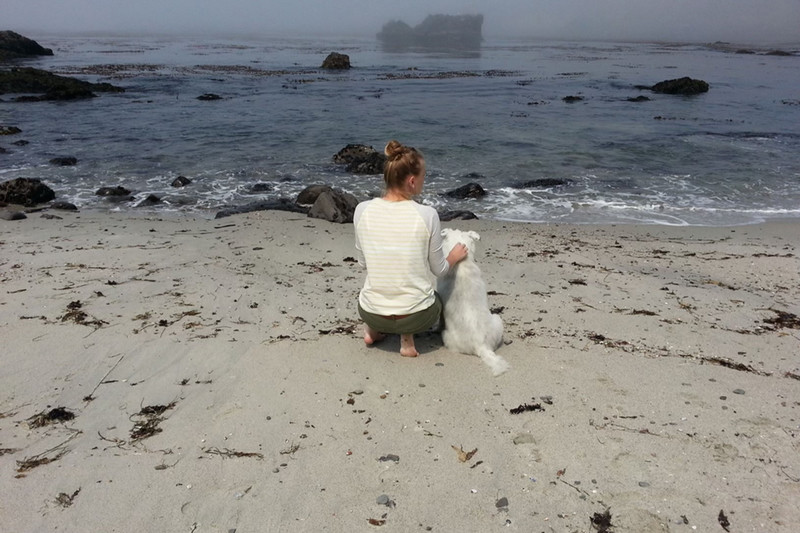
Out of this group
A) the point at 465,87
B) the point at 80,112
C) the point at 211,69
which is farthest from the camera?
the point at 211,69

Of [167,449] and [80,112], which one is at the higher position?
[80,112]

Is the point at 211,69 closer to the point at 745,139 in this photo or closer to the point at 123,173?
the point at 123,173

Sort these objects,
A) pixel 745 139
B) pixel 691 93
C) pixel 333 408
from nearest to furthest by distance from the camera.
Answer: pixel 333 408, pixel 745 139, pixel 691 93

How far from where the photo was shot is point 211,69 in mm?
39562

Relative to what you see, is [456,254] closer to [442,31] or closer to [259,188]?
[259,188]

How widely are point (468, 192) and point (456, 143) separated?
223 inches

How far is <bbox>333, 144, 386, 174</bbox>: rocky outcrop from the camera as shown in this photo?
13062mm

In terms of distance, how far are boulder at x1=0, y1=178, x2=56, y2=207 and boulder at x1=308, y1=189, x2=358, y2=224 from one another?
18.1ft

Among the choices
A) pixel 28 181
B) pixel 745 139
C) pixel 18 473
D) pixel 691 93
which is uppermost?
pixel 691 93

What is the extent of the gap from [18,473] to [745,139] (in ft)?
65.0

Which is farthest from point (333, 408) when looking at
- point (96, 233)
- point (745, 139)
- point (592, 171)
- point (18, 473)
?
point (745, 139)

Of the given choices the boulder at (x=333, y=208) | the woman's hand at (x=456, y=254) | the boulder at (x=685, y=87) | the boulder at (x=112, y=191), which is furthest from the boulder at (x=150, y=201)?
the boulder at (x=685, y=87)

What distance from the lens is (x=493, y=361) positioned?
151 inches

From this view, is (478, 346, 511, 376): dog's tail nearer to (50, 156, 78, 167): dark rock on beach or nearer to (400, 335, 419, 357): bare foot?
(400, 335, 419, 357): bare foot
